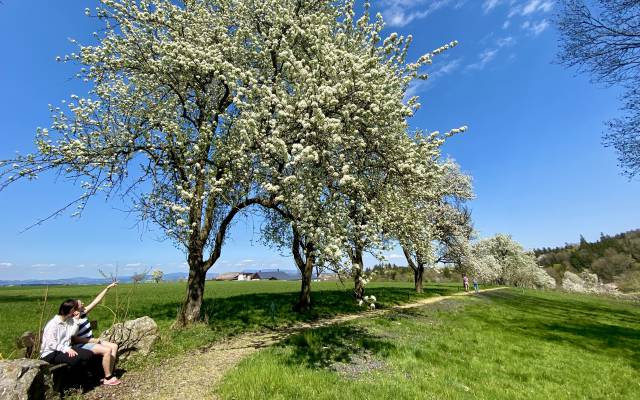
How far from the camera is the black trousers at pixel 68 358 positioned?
8.59m

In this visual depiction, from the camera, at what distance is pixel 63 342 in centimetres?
894

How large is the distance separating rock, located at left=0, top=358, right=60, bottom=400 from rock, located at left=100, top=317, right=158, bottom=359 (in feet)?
11.8

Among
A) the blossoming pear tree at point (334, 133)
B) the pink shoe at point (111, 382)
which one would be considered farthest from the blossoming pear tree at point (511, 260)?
the pink shoe at point (111, 382)

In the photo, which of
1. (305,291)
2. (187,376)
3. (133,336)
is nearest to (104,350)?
(187,376)

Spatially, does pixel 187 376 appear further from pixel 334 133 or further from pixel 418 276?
pixel 418 276

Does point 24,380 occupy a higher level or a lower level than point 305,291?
lower

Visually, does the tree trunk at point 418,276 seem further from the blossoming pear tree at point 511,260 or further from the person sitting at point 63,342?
the blossoming pear tree at point 511,260

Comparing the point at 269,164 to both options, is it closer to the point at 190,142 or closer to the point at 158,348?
the point at 190,142

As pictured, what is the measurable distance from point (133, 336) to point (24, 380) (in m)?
5.20

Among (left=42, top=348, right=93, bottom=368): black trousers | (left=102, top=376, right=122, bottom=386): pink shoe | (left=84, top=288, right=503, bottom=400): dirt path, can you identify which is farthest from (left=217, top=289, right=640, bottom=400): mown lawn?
(left=42, top=348, right=93, bottom=368): black trousers

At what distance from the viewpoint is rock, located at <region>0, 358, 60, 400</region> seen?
22.4ft

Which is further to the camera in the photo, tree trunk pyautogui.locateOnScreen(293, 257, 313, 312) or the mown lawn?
tree trunk pyautogui.locateOnScreen(293, 257, 313, 312)

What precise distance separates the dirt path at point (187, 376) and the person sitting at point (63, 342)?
952 millimetres

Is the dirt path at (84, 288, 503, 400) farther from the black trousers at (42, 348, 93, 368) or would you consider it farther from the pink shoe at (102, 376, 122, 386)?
the black trousers at (42, 348, 93, 368)
